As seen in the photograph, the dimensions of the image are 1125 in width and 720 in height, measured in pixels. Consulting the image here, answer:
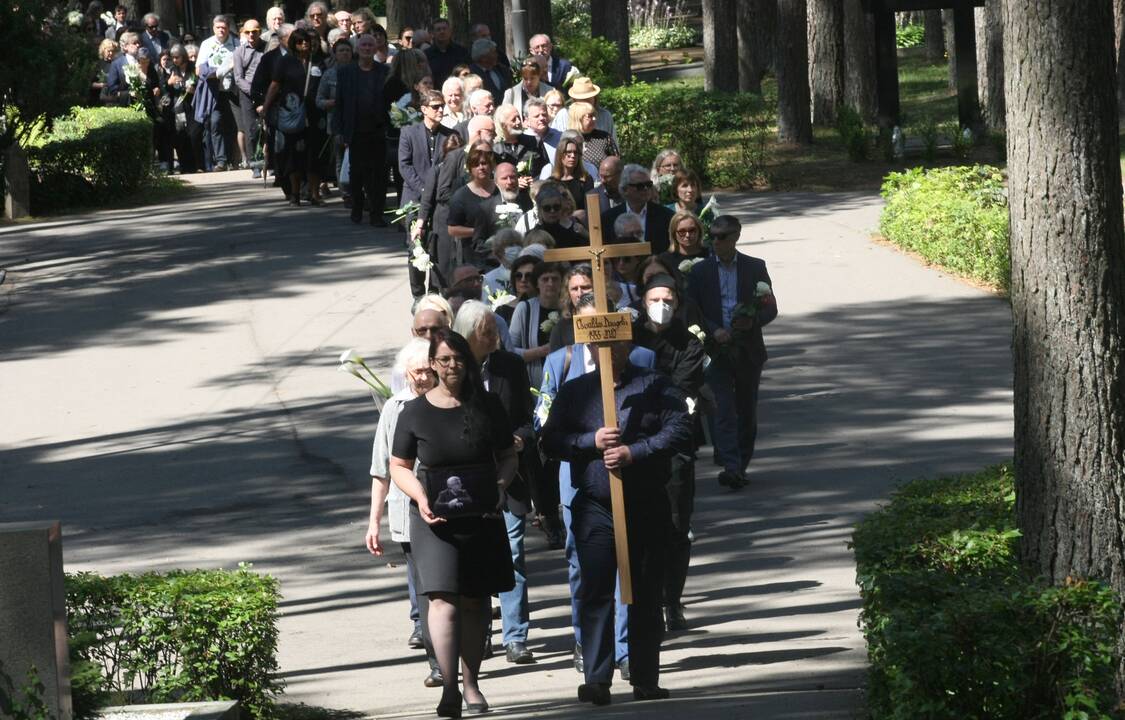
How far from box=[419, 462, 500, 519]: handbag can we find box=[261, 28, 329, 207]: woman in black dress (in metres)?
13.7

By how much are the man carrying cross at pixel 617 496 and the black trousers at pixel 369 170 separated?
1210 cm

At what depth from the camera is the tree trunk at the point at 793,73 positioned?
24.8 metres

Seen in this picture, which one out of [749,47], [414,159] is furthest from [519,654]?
[749,47]

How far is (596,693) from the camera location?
8.02 m

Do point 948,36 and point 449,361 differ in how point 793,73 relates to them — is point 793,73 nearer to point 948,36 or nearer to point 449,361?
point 449,361

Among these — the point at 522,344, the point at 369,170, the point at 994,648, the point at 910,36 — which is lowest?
the point at 994,648

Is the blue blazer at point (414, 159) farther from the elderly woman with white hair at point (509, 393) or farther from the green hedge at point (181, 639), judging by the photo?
the green hedge at point (181, 639)

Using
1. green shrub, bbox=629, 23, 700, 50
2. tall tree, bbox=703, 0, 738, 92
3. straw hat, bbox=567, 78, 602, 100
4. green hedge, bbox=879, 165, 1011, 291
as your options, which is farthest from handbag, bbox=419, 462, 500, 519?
green shrub, bbox=629, 23, 700, 50

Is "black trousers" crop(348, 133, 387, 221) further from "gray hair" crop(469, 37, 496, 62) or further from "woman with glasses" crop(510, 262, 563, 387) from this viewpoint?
"woman with glasses" crop(510, 262, 563, 387)

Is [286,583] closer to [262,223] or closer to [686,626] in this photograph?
[686,626]

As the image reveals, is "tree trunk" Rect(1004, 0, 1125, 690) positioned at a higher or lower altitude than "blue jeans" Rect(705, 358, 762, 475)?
higher

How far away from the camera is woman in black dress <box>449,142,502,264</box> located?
526 inches

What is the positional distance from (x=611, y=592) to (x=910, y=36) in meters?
46.1

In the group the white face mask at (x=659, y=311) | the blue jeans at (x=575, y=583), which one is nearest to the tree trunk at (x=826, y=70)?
the white face mask at (x=659, y=311)
